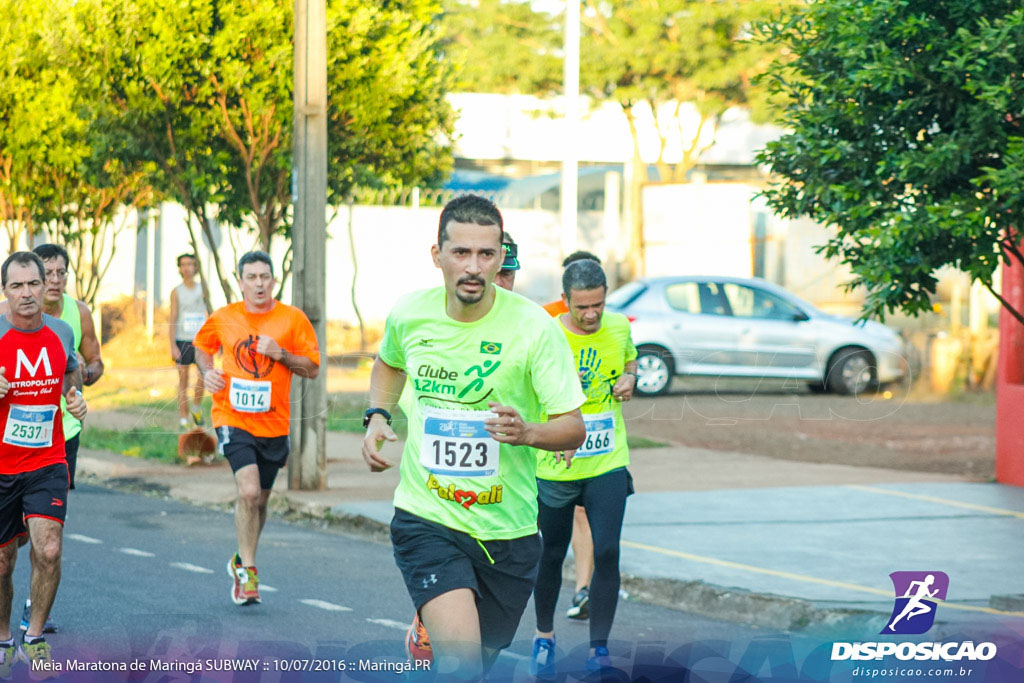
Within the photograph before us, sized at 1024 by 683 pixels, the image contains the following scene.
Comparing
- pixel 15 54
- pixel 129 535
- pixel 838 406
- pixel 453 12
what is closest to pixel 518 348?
pixel 129 535

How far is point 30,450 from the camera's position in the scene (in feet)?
21.1

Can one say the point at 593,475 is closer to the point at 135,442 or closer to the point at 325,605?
the point at 325,605

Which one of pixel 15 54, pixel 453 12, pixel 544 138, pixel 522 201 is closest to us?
pixel 15 54

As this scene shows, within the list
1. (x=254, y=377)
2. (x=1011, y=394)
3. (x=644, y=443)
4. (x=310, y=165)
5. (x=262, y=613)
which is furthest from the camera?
(x=644, y=443)

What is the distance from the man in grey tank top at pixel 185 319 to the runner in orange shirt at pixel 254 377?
7.37 m

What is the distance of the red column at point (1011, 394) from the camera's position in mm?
12508

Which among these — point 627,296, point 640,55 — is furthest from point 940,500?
point 640,55

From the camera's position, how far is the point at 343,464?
46.2 ft

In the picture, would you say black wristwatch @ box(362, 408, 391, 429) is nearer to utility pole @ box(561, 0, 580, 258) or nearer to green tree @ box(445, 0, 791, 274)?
utility pole @ box(561, 0, 580, 258)

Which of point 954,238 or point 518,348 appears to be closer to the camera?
point 518,348

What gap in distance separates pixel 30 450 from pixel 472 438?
253 cm

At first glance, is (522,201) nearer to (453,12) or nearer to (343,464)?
(453,12)

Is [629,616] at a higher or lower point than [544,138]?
lower

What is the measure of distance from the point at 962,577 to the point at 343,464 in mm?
6923
